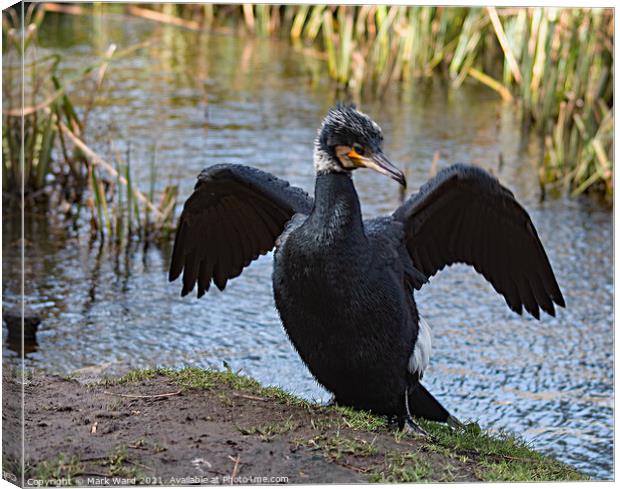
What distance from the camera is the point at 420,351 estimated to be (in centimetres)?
560

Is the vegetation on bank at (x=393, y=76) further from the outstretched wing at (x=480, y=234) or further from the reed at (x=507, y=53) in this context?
the outstretched wing at (x=480, y=234)

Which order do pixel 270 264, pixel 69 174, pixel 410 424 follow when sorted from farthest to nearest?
1. pixel 69 174
2. pixel 270 264
3. pixel 410 424

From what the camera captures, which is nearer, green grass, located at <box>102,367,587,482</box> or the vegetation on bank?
green grass, located at <box>102,367,587,482</box>

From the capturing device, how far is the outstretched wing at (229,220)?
5.83 metres

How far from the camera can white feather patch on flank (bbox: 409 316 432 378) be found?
5.55m

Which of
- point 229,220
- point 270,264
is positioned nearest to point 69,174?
point 270,264

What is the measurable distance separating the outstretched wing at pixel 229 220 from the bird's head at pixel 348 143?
0.70 m

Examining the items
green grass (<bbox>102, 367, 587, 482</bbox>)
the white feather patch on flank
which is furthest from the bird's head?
green grass (<bbox>102, 367, 587, 482</bbox>)

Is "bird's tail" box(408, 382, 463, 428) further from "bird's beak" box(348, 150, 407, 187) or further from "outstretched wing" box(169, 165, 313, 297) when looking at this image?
"bird's beak" box(348, 150, 407, 187)

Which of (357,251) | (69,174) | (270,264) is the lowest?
(270,264)

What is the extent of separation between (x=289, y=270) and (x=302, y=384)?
6.24 feet

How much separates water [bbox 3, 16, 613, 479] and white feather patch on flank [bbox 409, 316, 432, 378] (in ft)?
2.99

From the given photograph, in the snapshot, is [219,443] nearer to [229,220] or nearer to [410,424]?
[410,424]

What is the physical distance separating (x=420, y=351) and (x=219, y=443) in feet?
3.92
